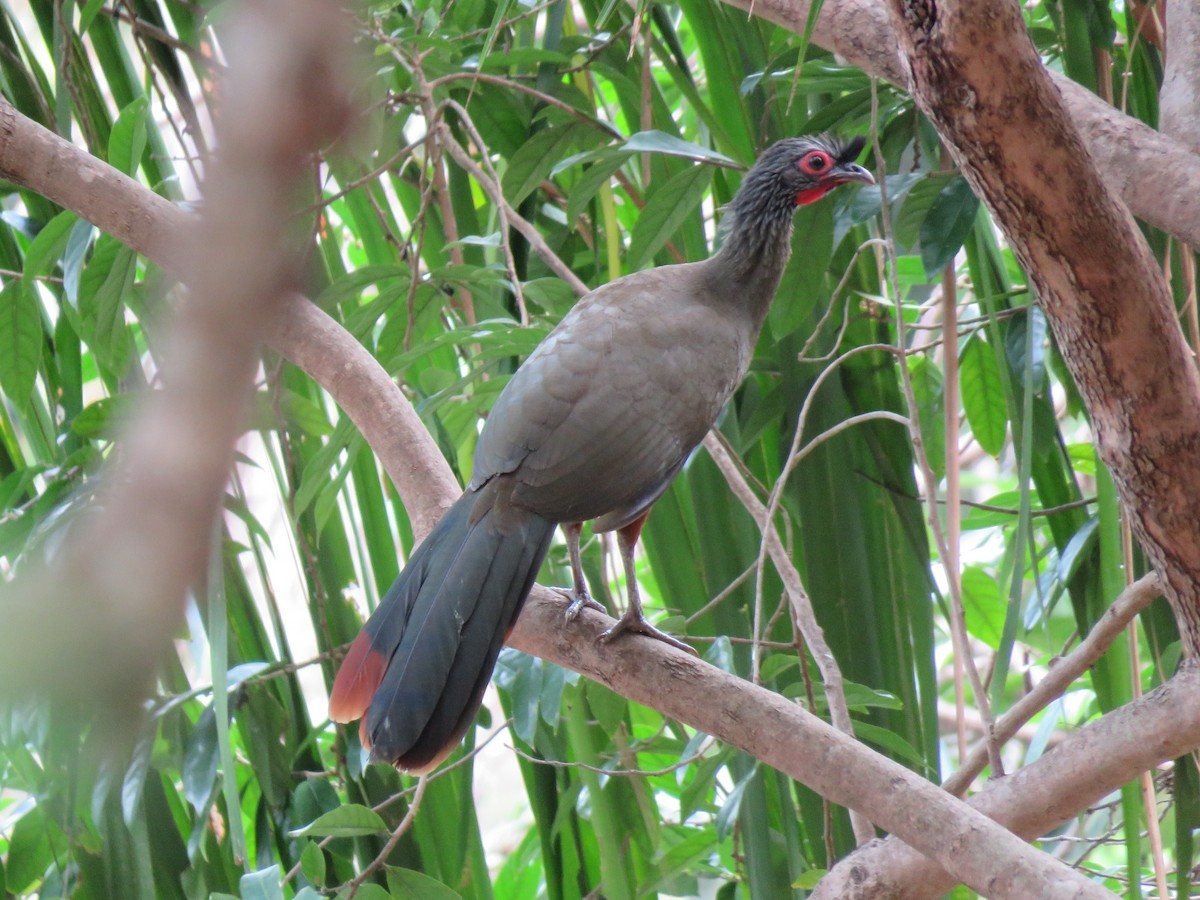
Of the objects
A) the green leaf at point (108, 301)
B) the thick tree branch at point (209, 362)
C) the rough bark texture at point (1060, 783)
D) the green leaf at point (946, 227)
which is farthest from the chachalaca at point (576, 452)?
the thick tree branch at point (209, 362)

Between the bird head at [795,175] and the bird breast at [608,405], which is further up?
the bird head at [795,175]

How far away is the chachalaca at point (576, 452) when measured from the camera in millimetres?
1829

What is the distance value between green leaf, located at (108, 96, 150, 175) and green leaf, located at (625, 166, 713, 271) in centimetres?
102

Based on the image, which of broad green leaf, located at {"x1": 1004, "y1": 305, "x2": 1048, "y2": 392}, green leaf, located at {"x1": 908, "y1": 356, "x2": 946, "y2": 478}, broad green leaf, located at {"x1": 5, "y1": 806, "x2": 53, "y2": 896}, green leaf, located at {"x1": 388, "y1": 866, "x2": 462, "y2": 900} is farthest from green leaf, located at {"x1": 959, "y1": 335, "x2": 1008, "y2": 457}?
broad green leaf, located at {"x1": 5, "y1": 806, "x2": 53, "y2": 896}

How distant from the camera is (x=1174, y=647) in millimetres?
2129

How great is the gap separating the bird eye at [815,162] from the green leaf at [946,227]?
0.48m

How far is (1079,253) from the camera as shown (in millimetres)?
1392

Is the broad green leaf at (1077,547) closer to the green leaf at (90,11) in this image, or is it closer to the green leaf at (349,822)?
the green leaf at (349,822)

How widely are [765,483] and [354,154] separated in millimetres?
2509

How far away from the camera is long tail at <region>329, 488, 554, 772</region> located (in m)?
1.77

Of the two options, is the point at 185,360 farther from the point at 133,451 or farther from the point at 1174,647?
the point at 1174,647

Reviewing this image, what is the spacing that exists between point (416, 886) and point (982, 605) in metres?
1.65

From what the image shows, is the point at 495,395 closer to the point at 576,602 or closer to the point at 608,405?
the point at 608,405

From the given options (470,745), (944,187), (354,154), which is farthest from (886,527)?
(354,154)
